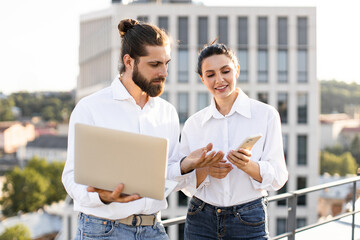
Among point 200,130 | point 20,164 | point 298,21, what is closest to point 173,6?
point 298,21

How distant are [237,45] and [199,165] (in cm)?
2797

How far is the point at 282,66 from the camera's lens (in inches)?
1161

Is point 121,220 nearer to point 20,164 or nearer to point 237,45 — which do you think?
point 237,45

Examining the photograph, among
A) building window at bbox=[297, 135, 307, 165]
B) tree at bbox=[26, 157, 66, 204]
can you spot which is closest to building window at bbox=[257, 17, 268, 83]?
building window at bbox=[297, 135, 307, 165]

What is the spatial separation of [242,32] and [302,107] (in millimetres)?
6735

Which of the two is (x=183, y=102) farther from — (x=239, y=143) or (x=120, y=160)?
(x=120, y=160)

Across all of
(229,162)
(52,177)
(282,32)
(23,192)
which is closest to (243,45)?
(282,32)

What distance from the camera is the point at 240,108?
2447mm

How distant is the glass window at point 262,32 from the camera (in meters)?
29.1

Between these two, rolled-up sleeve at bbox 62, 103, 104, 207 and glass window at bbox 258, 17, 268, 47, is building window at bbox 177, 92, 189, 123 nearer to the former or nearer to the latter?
glass window at bbox 258, 17, 268, 47

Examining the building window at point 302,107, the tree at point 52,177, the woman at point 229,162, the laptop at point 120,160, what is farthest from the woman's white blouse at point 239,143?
the tree at point 52,177

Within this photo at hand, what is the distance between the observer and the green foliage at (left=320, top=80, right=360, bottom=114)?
9073 centimetres

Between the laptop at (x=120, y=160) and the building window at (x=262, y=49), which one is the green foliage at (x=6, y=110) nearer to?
the building window at (x=262, y=49)

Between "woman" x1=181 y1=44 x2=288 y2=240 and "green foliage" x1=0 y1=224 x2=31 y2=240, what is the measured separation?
37.3 m
